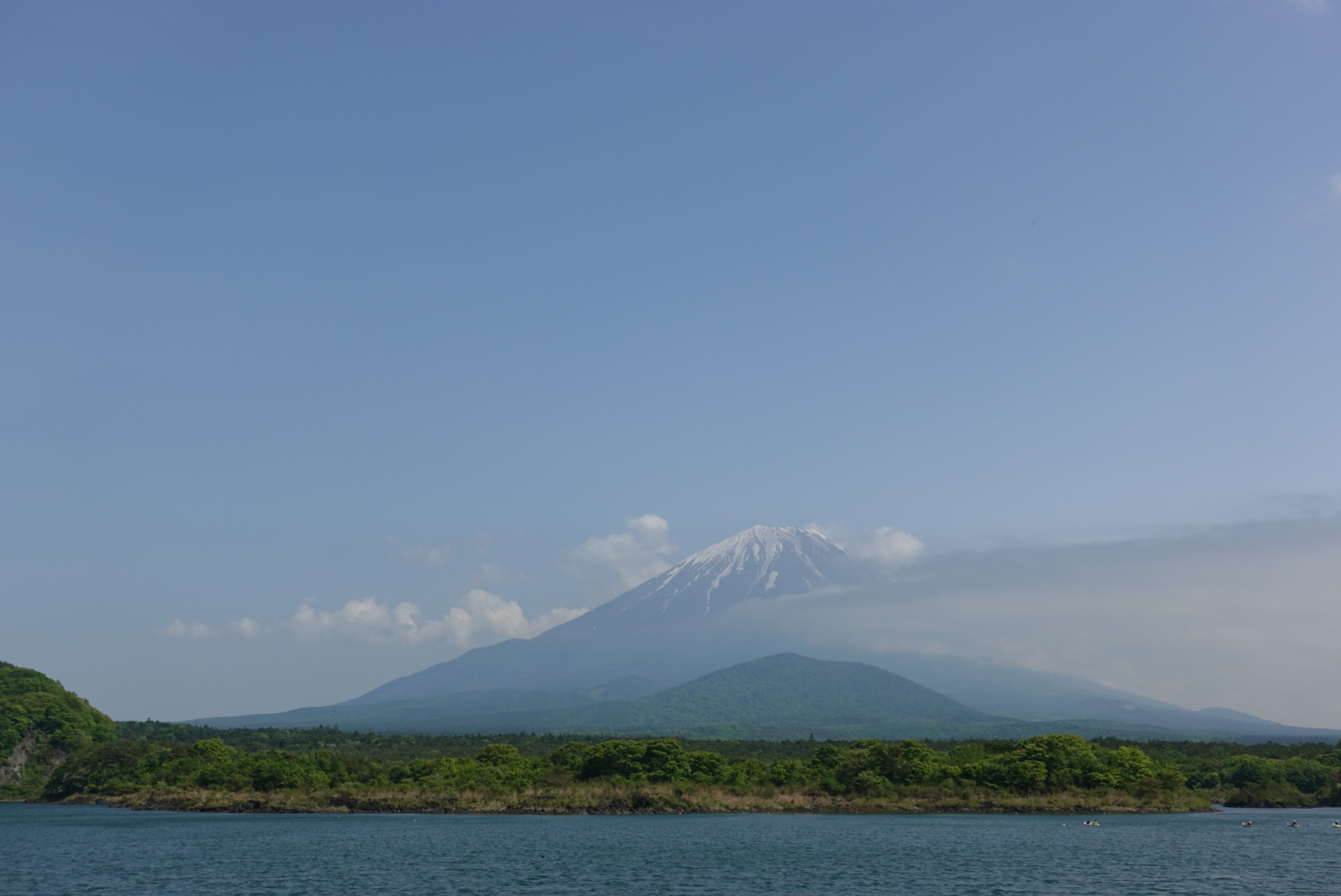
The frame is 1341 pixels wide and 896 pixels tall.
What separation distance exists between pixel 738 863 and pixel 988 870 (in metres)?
9.86

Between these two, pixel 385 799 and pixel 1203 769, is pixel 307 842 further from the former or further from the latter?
pixel 1203 769

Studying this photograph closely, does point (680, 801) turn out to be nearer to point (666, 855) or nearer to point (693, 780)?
point (693, 780)

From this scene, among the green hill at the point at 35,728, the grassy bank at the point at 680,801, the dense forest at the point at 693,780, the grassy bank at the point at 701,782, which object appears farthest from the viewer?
the green hill at the point at 35,728

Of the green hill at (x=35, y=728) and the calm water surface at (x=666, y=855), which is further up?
the green hill at (x=35, y=728)

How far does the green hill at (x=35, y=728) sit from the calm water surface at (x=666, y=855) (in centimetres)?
3511

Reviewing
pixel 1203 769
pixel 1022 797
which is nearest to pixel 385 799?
pixel 1022 797

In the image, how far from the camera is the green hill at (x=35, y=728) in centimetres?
9394

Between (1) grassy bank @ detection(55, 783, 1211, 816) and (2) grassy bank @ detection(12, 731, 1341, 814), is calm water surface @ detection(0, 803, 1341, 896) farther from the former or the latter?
(2) grassy bank @ detection(12, 731, 1341, 814)

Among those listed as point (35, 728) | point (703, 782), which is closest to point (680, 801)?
point (703, 782)

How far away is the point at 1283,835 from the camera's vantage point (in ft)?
179

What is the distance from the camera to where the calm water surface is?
3694 centimetres

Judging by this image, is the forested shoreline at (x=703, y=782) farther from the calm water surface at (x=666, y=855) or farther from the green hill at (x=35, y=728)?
the green hill at (x=35, y=728)

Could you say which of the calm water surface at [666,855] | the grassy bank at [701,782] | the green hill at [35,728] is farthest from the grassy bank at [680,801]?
the green hill at [35,728]

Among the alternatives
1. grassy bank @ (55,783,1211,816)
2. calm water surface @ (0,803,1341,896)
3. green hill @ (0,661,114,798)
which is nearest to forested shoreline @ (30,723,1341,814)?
grassy bank @ (55,783,1211,816)
